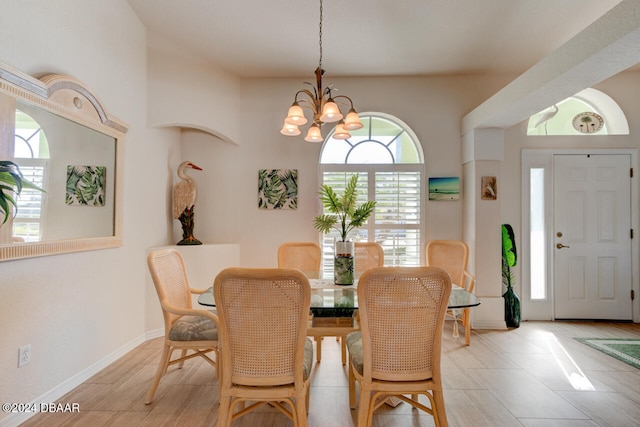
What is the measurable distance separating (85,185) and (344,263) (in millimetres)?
2058

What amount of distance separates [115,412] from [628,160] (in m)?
5.71

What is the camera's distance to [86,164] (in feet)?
8.07

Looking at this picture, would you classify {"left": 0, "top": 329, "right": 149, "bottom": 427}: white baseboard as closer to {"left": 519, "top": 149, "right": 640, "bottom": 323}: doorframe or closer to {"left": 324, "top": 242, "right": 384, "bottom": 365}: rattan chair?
{"left": 324, "top": 242, "right": 384, "bottom": 365}: rattan chair

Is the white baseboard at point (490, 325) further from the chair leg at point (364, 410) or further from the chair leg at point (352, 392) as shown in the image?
the chair leg at point (364, 410)

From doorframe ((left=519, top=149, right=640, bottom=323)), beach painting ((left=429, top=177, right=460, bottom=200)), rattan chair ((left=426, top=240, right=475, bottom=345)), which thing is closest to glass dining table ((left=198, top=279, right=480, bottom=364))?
rattan chair ((left=426, top=240, right=475, bottom=345))

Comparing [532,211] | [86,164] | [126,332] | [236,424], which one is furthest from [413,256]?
[86,164]

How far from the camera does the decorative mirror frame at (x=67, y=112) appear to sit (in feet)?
6.04

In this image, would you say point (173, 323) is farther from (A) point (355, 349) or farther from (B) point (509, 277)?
(B) point (509, 277)

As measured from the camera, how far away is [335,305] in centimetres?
182

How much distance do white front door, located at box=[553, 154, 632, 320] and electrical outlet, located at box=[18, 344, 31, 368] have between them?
5.08 metres

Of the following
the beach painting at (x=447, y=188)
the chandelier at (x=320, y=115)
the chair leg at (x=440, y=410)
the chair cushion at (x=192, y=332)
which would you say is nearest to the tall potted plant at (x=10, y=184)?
the chair cushion at (x=192, y=332)

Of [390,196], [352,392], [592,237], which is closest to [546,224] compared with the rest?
[592,237]

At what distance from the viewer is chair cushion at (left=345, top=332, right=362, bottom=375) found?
1.74 m

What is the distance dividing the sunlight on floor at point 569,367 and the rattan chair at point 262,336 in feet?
7.30
